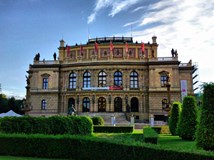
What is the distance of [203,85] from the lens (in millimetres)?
10070

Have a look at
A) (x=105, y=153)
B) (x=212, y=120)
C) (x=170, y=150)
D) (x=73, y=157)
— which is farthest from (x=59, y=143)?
(x=212, y=120)

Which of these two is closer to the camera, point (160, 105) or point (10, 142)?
point (10, 142)

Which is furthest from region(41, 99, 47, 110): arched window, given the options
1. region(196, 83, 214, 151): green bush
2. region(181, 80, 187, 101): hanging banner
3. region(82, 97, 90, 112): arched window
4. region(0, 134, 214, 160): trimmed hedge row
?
region(196, 83, 214, 151): green bush

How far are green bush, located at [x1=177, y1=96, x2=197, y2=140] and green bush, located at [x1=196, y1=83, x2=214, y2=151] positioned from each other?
22.2 feet

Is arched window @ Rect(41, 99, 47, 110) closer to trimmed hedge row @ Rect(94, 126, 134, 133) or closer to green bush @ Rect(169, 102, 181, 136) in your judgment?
trimmed hedge row @ Rect(94, 126, 134, 133)

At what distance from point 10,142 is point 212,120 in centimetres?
901

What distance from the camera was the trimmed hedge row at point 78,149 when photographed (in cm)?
870

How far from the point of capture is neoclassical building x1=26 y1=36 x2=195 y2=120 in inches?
1918

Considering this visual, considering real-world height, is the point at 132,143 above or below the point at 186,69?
below

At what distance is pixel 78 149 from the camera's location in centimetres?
1062

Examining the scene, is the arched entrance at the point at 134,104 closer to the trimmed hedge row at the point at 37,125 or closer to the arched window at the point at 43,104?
the arched window at the point at 43,104

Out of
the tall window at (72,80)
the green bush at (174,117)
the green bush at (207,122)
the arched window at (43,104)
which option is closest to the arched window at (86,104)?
the tall window at (72,80)

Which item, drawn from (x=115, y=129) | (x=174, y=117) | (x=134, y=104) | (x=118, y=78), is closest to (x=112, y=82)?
(x=118, y=78)

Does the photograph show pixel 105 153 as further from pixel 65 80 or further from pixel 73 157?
pixel 65 80
